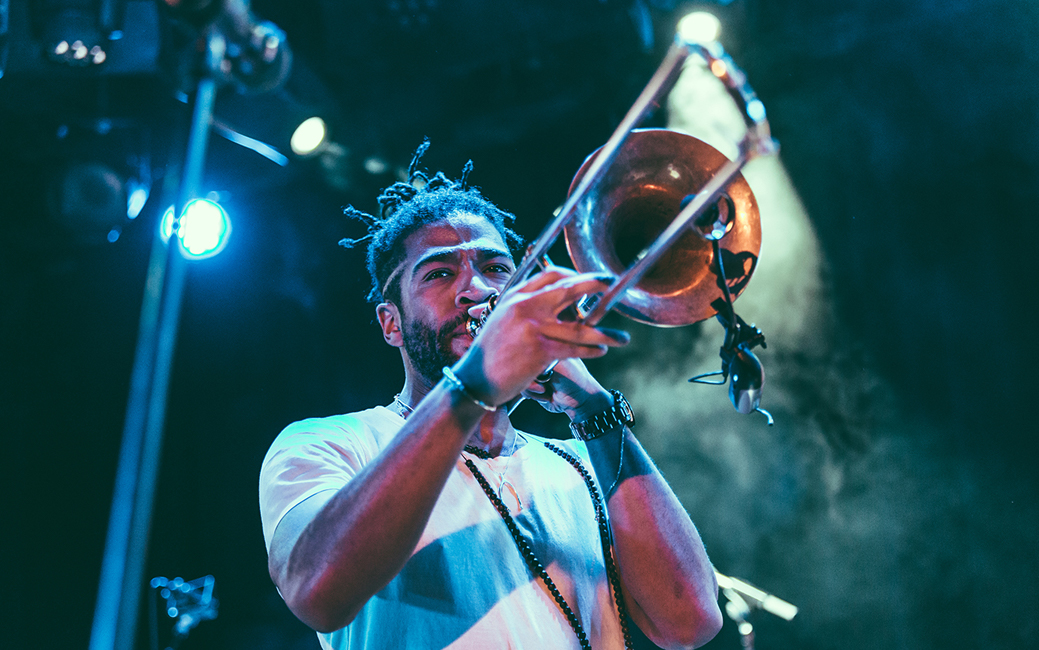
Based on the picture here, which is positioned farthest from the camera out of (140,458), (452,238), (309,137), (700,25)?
(309,137)

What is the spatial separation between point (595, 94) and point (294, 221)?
2.68 metres

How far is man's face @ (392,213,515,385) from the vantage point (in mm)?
2402

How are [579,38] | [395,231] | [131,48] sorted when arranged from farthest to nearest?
[579,38] < [131,48] < [395,231]

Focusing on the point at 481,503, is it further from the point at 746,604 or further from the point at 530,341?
the point at 746,604

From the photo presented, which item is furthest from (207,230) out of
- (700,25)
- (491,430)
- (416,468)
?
(416,468)

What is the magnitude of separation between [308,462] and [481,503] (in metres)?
0.55

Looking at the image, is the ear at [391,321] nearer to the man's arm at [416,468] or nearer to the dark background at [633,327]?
the man's arm at [416,468]

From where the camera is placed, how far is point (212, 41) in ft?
6.34

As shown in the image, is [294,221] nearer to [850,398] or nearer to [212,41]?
[212,41]

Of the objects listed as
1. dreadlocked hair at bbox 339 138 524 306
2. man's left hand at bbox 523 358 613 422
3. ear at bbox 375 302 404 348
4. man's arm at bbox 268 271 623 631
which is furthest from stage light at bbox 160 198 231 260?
man's arm at bbox 268 271 623 631

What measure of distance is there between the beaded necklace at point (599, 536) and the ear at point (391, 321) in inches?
16.8

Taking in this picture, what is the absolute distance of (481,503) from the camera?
2035 mm

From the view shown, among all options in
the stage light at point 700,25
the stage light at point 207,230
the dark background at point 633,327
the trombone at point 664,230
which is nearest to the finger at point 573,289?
the trombone at point 664,230

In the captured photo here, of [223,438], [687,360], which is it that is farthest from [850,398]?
[223,438]
